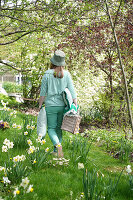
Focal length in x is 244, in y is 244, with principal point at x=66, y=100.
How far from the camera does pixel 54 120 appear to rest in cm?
398

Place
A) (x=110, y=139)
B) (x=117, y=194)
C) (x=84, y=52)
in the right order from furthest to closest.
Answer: (x=84, y=52), (x=110, y=139), (x=117, y=194)

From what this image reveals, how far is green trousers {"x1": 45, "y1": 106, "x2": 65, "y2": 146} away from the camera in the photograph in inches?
154

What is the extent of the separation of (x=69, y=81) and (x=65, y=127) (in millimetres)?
767

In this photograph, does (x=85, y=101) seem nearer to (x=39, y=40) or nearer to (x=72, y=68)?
(x=72, y=68)

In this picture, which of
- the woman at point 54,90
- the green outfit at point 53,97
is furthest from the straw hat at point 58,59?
the green outfit at point 53,97

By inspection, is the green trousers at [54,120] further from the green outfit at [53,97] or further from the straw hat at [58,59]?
the straw hat at [58,59]

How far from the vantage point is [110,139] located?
599cm

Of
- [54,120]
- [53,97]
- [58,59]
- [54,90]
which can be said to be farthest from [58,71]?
[54,120]

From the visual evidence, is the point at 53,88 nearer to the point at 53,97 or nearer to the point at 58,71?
the point at 53,97

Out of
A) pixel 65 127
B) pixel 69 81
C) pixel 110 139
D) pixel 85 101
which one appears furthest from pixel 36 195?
pixel 85 101

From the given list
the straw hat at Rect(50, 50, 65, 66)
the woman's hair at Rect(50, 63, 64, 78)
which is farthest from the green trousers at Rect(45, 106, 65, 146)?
the straw hat at Rect(50, 50, 65, 66)

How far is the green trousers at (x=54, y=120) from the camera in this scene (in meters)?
3.91

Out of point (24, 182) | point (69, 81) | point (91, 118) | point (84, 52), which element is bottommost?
point (91, 118)

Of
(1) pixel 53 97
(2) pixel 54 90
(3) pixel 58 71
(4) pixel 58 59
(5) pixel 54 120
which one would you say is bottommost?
(5) pixel 54 120
